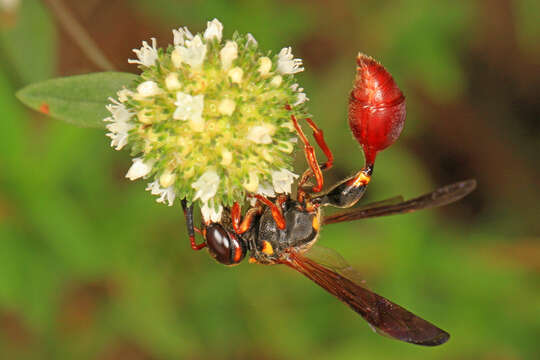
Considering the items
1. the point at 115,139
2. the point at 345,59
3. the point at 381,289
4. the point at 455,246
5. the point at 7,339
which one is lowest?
the point at 7,339

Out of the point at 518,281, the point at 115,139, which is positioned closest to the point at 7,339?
the point at 115,139

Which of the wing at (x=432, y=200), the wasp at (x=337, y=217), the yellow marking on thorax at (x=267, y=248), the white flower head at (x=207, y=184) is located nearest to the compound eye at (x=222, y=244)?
the wasp at (x=337, y=217)

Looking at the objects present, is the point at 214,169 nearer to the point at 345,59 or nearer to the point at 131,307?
the point at 131,307

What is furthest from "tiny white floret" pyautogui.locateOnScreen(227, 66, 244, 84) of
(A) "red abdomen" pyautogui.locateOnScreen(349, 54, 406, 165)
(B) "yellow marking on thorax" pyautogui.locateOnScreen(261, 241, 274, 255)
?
(B) "yellow marking on thorax" pyautogui.locateOnScreen(261, 241, 274, 255)

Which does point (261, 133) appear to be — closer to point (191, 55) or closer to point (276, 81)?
point (276, 81)

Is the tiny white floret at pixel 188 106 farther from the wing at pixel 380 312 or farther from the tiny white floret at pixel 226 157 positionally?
the wing at pixel 380 312

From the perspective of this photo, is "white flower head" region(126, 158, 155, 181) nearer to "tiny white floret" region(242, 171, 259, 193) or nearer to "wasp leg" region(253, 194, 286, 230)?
"tiny white floret" region(242, 171, 259, 193)
